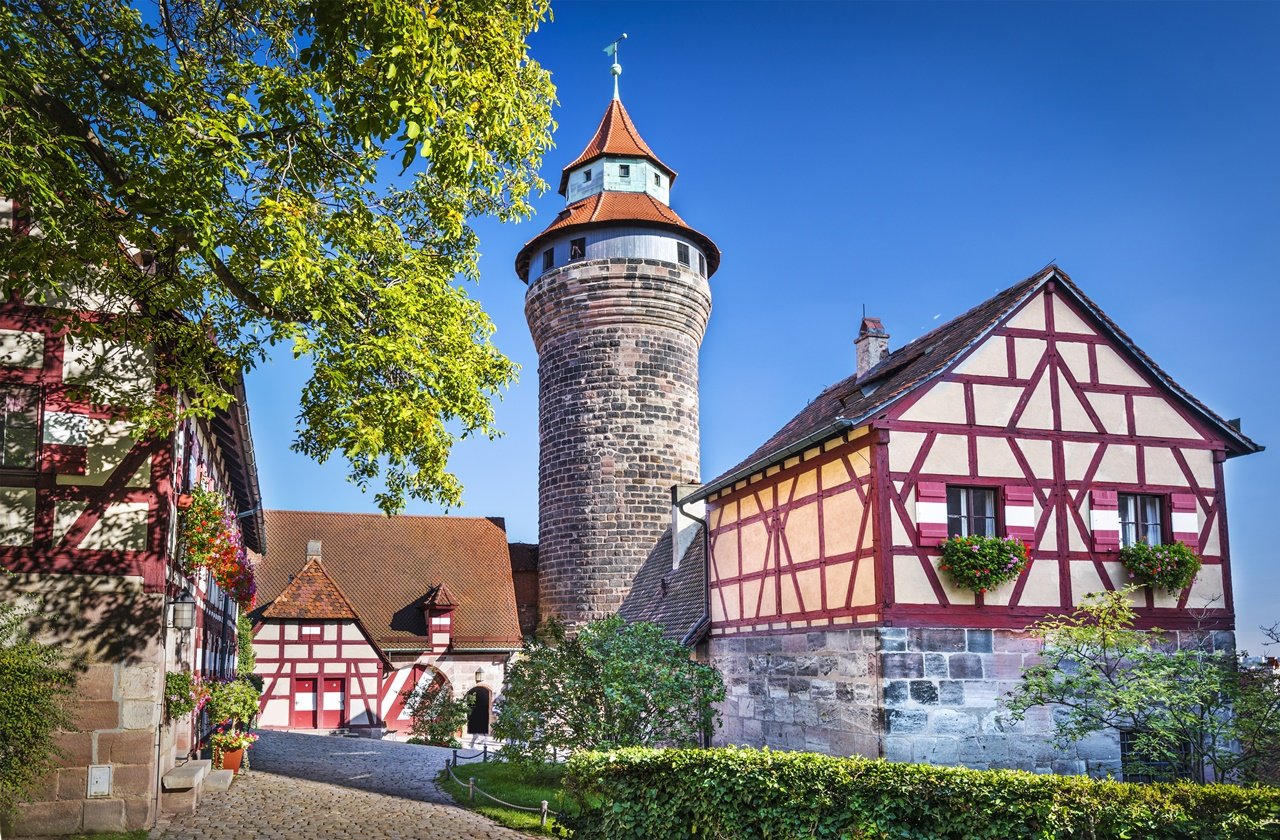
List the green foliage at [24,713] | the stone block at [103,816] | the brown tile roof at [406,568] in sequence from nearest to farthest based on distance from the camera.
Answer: the green foliage at [24,713], the stone block at [103,816], the brown tile roof at [406,568]

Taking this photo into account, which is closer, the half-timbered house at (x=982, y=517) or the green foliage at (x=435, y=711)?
the half-timbered house at (x=982, y=517)

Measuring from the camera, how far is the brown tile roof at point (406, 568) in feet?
95.5

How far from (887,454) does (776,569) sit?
11.2 feet

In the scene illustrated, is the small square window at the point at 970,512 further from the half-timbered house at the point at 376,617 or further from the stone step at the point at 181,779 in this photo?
the half-timbered house at the point at 376,617

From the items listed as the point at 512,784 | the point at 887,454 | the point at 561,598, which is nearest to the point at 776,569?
the point at 887,454

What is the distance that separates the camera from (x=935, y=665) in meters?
12.9

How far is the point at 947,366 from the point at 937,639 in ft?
10.4

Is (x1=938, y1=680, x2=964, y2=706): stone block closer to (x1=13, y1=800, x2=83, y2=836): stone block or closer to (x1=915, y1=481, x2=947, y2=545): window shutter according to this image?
(x1=915, y1=481, x2=947, y2=545): window shutter

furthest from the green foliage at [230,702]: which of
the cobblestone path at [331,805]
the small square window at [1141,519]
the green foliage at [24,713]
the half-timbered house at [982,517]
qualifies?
the small square window at [1141,519]

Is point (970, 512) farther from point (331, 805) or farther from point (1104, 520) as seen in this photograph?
point (331, 805)

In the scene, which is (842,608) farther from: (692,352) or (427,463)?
(692,352)

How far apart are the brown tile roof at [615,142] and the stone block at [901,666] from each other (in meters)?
17.9

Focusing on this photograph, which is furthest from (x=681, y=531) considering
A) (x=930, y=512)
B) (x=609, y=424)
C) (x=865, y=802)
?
(x=865, y=802)

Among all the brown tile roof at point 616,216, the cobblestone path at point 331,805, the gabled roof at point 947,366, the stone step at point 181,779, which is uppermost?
the brown tile roof at point 616,216
